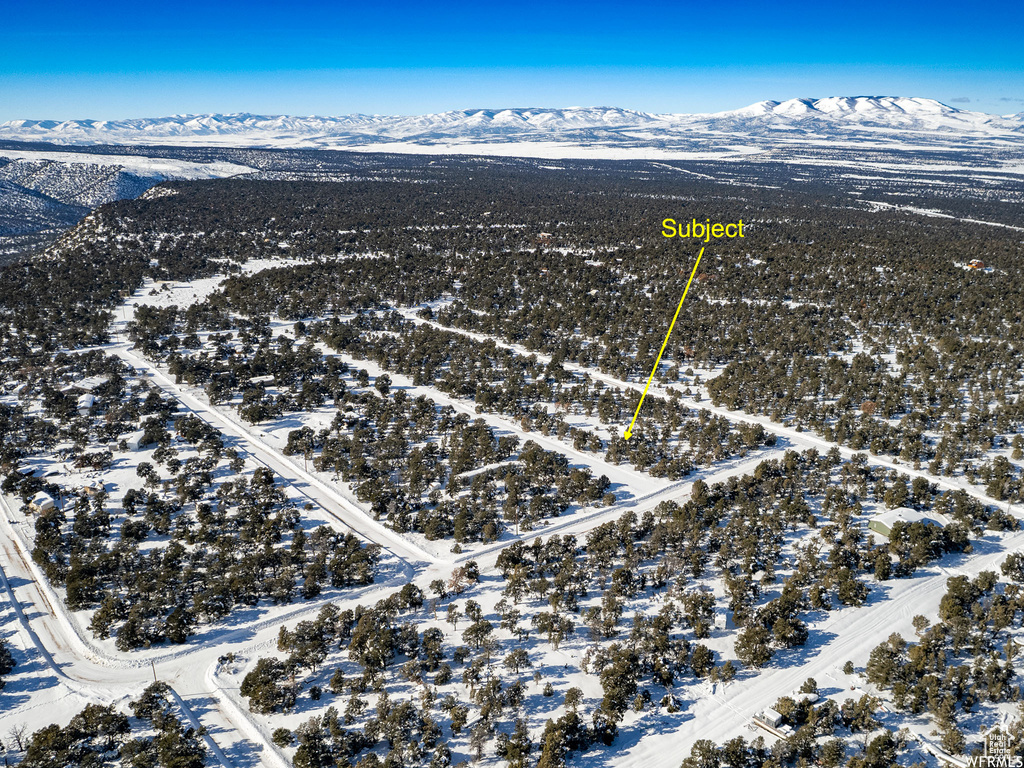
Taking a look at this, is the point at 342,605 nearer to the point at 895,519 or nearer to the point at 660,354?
the point at 895,519

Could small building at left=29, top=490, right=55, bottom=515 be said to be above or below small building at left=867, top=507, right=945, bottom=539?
above

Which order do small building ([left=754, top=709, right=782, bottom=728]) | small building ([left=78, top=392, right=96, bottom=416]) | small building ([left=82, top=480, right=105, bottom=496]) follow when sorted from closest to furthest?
small building ([left=754, top=709, right=782, bottom=728]) → small building ([left=82, top=480, right=105, bottom=496]) → small building ([left=78, top=392, right=96, bottom=416])

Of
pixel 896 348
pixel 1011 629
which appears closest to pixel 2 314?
pixel 1011 629

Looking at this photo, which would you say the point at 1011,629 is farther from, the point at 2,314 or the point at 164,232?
the point at 164,232

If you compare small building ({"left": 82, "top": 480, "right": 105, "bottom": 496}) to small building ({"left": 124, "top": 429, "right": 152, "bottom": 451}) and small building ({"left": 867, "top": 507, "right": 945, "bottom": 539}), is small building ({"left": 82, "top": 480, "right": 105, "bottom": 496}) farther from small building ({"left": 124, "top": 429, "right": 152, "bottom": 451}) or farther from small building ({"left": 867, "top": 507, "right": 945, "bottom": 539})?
small building ({"left": 867, "top": 507, "right": 945, "bottom": 539})

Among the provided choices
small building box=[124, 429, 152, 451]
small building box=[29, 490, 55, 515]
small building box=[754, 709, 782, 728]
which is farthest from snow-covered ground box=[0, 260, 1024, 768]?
small building box=[124, 429, 152, 451]

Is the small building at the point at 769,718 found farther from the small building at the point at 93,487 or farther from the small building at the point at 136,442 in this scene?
the small building at the point at 136,442
